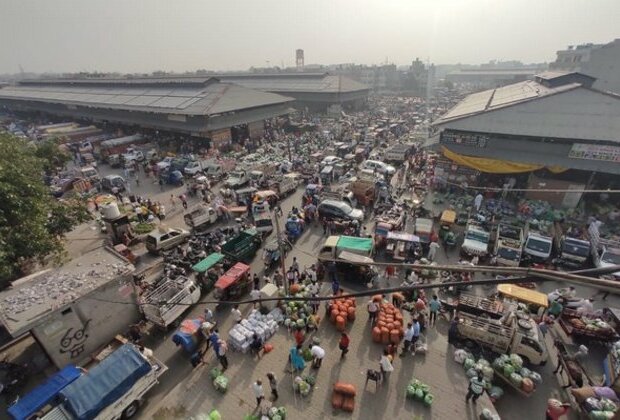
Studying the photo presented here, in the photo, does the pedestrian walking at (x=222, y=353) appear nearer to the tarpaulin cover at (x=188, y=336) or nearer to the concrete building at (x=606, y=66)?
Result: the tarpaulin cover at (x=188, y=336)

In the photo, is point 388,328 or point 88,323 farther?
point 388,328

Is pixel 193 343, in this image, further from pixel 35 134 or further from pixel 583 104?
pixel 35 134

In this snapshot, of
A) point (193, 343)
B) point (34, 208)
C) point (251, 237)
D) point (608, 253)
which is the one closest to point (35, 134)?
point (34, 208)

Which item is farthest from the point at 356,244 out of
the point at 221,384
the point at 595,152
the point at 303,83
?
the point at 303,83

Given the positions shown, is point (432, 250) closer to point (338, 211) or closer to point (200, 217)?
point (338, 211)

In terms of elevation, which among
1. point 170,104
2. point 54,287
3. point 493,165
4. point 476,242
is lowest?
point 476,242

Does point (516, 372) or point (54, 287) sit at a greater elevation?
point (54, 287)

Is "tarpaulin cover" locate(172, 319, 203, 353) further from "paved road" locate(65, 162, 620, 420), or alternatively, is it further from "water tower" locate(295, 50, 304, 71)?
"water tower" locate(295, 50, 304, 71)
